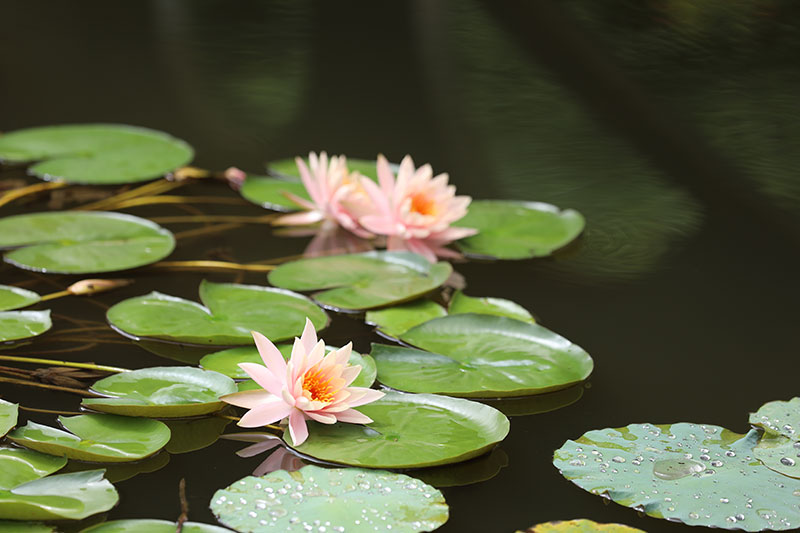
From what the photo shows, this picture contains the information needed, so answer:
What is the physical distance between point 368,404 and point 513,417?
0.17 metres

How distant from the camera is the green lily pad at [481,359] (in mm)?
1031

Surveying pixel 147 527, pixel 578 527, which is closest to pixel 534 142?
pixel 578 527

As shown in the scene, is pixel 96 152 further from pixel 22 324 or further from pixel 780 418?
pixel 780 418

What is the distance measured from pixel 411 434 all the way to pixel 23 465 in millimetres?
382

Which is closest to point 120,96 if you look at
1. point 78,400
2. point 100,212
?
point 100,212

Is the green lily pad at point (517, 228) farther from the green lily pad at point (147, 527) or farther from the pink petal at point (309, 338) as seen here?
the green lily pad at point (147, 527)

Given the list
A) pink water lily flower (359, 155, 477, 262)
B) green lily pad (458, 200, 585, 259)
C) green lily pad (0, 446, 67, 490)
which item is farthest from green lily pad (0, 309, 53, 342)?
green lily pad (458, 200, 585, 259)

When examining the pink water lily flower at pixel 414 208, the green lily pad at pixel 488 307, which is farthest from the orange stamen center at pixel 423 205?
the green lily pad at pixel 488 307

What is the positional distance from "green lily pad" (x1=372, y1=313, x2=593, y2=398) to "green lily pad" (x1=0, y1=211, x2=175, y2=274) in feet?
1.60

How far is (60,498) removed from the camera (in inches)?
30.9

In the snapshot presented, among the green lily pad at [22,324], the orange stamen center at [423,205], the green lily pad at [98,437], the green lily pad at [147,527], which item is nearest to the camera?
the green lily pad at [147,527]

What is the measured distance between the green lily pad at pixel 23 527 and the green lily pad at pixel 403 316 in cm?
52

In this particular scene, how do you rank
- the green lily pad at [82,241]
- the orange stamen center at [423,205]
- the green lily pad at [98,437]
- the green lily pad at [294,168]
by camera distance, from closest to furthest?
the green lily pad at [98,437] → the green lily pad at [82,241] → the orange stamen center at [423,205] → the green lily pad at [294,168]

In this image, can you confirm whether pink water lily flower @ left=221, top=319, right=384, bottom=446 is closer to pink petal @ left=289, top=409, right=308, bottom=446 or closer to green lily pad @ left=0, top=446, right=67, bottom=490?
pink petal @ left=289, top=409, right=308, bottom=446
